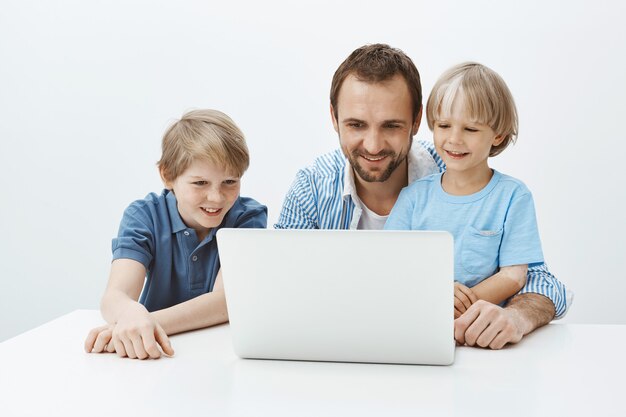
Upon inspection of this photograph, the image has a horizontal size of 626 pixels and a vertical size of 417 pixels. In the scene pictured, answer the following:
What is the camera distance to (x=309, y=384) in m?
1.31

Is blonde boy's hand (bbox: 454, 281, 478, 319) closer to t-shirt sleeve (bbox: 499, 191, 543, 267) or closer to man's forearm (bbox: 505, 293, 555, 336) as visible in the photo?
man's forearm (bbox: 505, 293, 555, 336)

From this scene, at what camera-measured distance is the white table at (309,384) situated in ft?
3.93

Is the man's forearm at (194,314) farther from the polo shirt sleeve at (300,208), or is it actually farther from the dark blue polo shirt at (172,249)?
the polo shirt sleeve at (300,208)

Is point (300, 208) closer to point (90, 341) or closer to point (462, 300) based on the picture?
point (462, 300)

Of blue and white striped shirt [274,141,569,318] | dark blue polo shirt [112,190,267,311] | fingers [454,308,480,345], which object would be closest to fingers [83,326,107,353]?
dark blue polo shirt [112,190,267,311]

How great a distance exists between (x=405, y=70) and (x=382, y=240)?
101cm

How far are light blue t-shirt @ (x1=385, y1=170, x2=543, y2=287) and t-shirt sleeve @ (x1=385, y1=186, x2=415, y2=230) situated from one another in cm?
4

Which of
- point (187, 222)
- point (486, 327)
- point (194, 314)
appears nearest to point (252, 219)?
point (187, 222)

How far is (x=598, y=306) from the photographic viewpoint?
3842 mm

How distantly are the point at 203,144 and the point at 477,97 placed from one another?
717mm

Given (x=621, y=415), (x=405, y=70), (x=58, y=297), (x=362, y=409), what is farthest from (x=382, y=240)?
(x=58, y=297)

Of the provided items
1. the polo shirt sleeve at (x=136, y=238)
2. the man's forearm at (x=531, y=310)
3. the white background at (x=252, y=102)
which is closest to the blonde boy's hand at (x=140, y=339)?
the polo shirt sleeve at (x=136, y=238)

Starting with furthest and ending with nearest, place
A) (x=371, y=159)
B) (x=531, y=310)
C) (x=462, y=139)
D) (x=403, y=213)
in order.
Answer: (x=371, y=159)
(x=403, y=213)
(x=462, y=139)
(x=531, y=310)

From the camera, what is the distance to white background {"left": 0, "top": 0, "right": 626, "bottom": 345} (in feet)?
12.4
